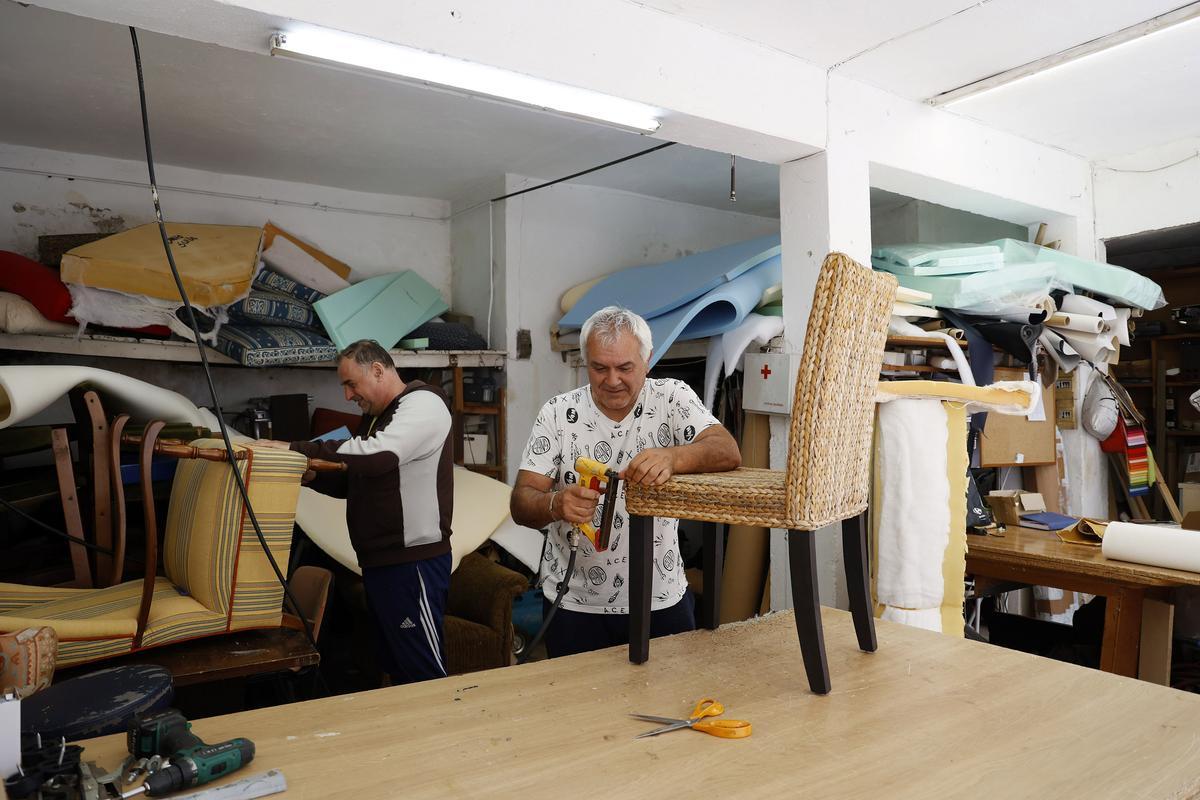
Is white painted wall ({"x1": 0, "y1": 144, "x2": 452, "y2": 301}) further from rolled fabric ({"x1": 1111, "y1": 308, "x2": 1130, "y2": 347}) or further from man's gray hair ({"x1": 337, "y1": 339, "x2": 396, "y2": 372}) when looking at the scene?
rolled fabric ({"x1": 1111, "y1": 308, "x2": 1130, "y2": 347})

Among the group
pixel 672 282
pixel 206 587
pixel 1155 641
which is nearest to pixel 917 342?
pixel 672 282

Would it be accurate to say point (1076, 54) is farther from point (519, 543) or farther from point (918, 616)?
point (519, 543)

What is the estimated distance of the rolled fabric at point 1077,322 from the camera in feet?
13.0

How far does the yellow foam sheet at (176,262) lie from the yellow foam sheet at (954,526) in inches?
132

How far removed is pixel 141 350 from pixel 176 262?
49 cm

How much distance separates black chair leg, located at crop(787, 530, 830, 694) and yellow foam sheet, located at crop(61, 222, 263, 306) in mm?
3481

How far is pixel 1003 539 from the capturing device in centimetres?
339

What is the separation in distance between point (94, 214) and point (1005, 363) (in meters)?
5.11

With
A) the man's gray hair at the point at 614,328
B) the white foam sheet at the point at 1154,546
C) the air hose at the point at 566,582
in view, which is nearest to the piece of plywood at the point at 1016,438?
the white foam sheet at the point at 1154,546

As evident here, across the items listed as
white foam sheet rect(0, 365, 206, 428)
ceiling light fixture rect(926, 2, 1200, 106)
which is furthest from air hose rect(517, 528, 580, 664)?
ceiling light fixture rect(926, 2, 1200, 106)

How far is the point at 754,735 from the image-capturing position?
128 cm

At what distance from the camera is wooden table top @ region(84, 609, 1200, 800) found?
1121mm

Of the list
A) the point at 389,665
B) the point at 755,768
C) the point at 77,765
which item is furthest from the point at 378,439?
the point at 755,768

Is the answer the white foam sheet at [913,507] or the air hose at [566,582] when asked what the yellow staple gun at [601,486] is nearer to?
the air hose at [566,582]
